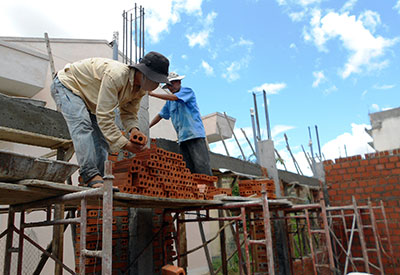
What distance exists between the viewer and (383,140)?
23.7 m

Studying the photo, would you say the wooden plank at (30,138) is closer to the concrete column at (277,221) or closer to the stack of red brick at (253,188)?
the stack of red brick at (253,188)

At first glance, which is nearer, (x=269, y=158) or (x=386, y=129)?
(x=269, y=158)

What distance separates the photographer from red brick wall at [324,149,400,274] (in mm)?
8094

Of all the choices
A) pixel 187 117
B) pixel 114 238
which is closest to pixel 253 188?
pixel 187 117

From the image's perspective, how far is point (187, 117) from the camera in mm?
5277

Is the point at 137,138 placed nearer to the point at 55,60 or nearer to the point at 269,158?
the point at 269,158

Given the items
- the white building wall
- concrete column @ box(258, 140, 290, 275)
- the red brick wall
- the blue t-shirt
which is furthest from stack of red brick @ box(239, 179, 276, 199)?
the white building wall

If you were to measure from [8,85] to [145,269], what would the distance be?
19.9 ft

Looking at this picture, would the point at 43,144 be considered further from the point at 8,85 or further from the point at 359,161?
the point at 359,161

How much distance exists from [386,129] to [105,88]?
25.2m

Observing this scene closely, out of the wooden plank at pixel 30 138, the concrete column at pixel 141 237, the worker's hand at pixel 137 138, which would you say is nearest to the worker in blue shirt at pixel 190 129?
the concrete column at pixel 141 237

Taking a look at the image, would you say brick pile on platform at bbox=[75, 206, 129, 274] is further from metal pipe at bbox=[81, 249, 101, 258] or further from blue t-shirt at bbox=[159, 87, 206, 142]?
metal pipe at bbox=[81, 249, 101, 258]

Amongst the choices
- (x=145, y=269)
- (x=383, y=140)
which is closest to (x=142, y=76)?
(x=145, y=269)

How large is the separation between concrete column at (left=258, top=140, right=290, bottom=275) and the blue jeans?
20.0 ft
